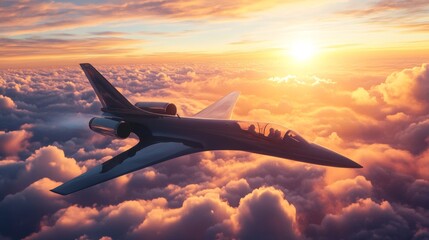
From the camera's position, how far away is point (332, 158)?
1698 cm

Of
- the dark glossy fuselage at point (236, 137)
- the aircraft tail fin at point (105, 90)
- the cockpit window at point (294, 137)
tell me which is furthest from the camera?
the aircraft tail fin at point (105, 90)

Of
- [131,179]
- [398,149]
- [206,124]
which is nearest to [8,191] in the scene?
[131,179]

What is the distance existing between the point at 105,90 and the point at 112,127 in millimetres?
5929

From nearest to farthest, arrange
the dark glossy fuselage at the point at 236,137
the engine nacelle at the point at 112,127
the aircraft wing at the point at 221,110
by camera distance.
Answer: the dark glossy fuselage at the point at 236,137, the engine nacelle at the point at 112,127, the aircraft wing at the point at 221,110

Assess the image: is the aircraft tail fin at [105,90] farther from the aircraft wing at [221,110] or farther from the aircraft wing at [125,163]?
the aircraft wing at [221,110]

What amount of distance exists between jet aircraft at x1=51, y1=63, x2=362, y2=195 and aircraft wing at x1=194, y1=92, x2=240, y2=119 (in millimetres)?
332

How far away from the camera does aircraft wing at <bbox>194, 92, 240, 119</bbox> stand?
29419 mm

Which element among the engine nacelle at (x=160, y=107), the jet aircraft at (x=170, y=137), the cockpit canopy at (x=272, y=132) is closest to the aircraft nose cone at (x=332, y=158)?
the jet aircraft at (x=170, y=137)

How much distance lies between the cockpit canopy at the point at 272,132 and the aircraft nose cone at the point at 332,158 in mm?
957

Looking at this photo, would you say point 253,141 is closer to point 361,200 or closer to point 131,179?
point 361,200

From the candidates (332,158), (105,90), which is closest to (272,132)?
(332,158)

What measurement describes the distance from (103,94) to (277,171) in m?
84.0

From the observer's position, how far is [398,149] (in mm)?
128875

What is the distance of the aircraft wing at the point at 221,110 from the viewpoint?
2942 cm
